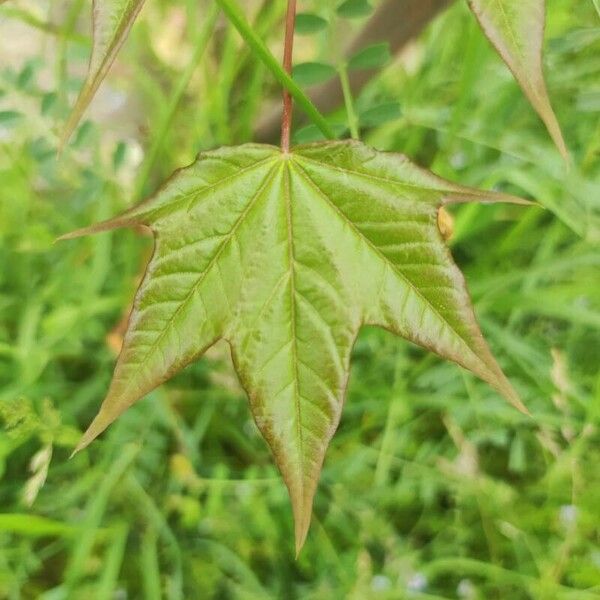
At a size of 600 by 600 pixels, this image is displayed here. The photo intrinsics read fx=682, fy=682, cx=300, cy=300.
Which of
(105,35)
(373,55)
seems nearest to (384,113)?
(373,55)

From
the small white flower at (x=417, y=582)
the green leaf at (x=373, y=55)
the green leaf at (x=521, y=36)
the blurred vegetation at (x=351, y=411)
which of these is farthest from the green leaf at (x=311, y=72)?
the small white flower at (x=417, y=582)

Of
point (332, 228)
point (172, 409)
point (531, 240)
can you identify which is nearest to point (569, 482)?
point (531, 240)

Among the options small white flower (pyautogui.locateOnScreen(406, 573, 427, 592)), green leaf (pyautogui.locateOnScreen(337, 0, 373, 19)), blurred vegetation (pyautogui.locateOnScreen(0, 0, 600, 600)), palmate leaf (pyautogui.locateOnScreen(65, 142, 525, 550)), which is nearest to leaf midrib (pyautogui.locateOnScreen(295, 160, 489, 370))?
palmate leaf (pyautogui.locateOnScreen(65, 142, 525, 550))

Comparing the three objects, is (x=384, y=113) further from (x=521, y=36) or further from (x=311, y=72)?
(x=521, y=36)

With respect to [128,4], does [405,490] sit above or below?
below

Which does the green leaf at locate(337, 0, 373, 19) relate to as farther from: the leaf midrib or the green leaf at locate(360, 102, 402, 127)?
the leaf midrib

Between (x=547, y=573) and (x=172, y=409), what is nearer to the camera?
(x=547, y=573)

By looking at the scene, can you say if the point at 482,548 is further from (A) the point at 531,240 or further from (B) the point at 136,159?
(B) the point at 136,159
